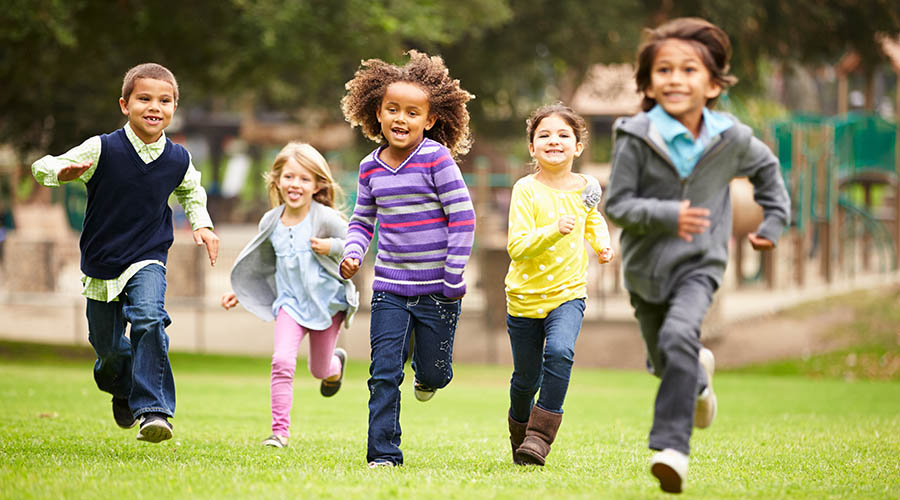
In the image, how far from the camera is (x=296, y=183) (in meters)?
7.28

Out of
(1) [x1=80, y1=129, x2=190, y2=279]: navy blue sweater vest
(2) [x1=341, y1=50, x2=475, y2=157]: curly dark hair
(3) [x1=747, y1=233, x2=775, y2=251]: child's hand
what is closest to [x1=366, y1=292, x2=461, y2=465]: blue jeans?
(2) [x1=341, y1=50, x2=475, y2=157]: curly dark hair

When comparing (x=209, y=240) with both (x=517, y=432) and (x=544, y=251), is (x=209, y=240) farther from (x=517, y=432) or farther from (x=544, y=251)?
(x=517, y=432)

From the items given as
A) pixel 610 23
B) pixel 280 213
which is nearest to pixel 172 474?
pixel 280 213

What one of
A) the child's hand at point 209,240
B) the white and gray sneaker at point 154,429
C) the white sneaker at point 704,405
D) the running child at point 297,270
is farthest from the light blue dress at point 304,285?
the white sneaker at point 704,405

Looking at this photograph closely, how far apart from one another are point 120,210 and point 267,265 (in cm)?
148

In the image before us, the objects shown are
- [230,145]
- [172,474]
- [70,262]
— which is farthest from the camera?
[230,145]

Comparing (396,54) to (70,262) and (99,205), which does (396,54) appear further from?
(99,205)

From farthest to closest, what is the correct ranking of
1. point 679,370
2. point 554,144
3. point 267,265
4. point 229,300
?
point 267,265
point 229,300
point 554,144
point 679,370

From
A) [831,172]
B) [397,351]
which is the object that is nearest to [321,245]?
[397,351]

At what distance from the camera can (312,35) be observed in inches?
625

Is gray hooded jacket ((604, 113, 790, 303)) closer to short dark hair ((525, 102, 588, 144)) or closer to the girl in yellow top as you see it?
the girl in yellow top

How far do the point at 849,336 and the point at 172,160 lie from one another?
49.8 ft

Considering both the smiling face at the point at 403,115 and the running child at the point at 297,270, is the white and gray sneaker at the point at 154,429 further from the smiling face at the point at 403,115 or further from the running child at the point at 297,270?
the smiling face at the point at 403,115

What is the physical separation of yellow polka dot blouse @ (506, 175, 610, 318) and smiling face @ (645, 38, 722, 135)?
1094 millimetres
